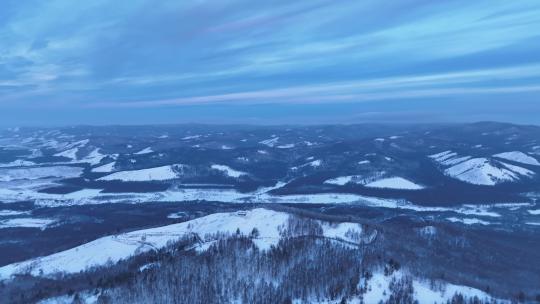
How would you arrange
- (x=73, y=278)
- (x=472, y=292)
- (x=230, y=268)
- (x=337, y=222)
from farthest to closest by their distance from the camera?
1. (x=337, y=222)
2. (x=73, y=278)
3. (x=230, y=268)
4. (x=472, y=292)

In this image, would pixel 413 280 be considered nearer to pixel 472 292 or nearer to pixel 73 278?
pixel 472 292

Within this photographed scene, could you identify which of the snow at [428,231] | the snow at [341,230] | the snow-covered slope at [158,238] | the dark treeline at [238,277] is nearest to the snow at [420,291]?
→ the dark treeline at [238,277]

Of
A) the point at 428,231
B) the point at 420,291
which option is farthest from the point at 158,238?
the point at 428,231

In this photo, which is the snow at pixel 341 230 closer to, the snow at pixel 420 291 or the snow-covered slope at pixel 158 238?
the snow-covered slope at pixel 158 238

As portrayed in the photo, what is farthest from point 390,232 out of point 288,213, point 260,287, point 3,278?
point 3,278

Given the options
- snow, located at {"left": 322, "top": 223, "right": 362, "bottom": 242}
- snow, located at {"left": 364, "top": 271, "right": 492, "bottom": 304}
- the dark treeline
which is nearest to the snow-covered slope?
snow, located at {"left": 322, "top": 223, "right": 362, "bottom": 242}

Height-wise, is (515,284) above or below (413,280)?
below

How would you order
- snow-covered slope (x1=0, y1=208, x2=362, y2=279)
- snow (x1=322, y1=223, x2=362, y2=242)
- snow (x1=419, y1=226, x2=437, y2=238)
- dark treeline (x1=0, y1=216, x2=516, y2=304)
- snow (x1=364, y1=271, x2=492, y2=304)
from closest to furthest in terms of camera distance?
snow (x1=364, y1=271, x2=492, y2=304)
dark treeline (x1=0, y1=216, x2=516, y2=304)
snow (x1=322, y1=223, x2=362, y2=242)
snow-covered slope (x1=0, y1=208, x2=362, y2=279)
snow (x1=419, y1=226, x2=437, y2=238)

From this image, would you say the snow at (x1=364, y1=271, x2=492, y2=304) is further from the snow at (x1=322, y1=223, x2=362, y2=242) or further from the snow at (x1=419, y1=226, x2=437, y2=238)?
the snow at (x1=419, y1=226, x2=437, y2=238)

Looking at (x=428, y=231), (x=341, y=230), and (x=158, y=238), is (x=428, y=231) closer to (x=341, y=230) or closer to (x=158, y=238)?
(x=341, y=230)
